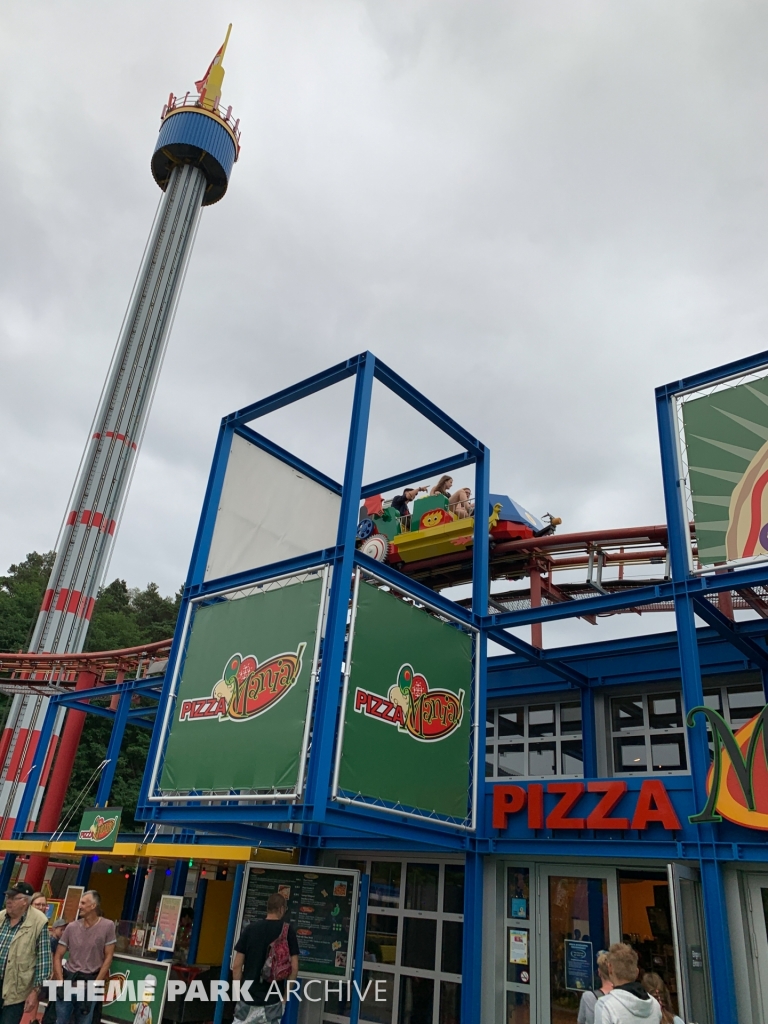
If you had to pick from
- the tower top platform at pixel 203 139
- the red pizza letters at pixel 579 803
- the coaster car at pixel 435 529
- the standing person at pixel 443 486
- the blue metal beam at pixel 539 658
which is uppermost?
the tower top platform at pixel 203 139

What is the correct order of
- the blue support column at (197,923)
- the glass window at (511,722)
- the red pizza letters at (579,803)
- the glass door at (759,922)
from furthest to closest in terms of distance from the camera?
1. the glass window at (511,722)
2. the blue support column at (197,923)
3. the red pizza letters at (579,803)
4. the glass door at (759,922)

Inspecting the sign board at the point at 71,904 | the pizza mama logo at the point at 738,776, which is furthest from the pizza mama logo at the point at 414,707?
the sign board at the point at 71,904

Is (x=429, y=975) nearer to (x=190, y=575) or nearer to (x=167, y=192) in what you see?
(x=190, y=575)

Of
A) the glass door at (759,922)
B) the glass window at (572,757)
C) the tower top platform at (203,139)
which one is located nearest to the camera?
the glass door at (759,922)

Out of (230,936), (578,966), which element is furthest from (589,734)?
(230,936)

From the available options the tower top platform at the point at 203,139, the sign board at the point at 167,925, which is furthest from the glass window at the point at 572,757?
the tower top platform at the point at 203,139

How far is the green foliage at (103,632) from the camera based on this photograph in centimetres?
3941

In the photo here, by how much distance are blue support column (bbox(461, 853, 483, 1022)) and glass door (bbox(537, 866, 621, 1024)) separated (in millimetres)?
886

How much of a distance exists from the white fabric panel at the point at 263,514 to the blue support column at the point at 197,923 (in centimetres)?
625

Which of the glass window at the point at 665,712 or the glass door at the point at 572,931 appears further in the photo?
the glass window at the point at 665,712

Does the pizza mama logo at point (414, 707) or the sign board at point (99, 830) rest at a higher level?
the pizza mama logo at point (414, 707)

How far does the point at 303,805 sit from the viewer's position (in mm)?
9312

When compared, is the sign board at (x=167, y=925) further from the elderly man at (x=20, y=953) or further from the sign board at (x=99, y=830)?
the elderly man at (x=20, y=953)

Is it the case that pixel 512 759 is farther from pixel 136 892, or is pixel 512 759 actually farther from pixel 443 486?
pixel 136 892
